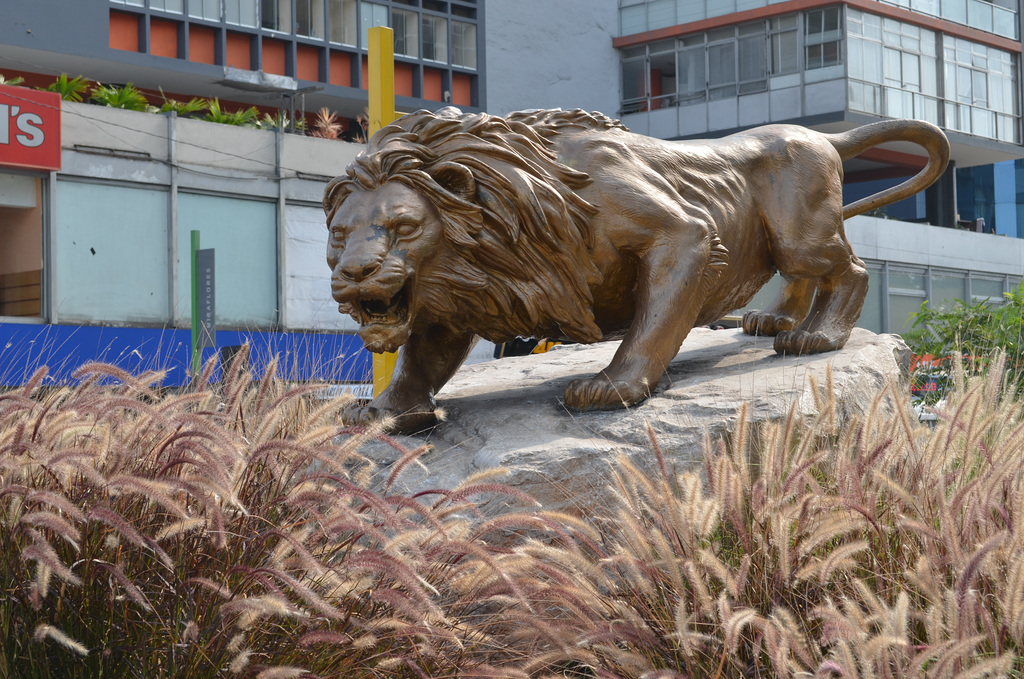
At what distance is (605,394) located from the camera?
3.88 meters

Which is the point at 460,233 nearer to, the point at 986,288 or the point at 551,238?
the point at 551,238

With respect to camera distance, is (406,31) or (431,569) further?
(406,31)

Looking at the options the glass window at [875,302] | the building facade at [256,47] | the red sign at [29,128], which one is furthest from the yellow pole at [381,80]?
the glass window at [875,302]

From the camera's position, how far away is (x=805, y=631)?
2.50 m

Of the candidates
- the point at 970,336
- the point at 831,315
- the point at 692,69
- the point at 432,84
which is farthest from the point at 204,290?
the point at 692,69

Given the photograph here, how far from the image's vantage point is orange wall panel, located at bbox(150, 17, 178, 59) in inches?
781

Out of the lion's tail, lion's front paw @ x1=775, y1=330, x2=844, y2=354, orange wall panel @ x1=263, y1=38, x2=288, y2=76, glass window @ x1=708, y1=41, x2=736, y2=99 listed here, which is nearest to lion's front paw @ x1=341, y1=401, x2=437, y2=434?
lion's front paw @ x1=775, y1=330, x2=844, y2=354

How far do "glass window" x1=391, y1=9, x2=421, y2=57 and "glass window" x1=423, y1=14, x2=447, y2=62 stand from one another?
257mm

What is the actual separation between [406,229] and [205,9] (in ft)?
59.5

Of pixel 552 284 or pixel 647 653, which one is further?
pixel 552 284

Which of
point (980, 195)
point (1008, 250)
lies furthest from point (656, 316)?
point (980, 195)

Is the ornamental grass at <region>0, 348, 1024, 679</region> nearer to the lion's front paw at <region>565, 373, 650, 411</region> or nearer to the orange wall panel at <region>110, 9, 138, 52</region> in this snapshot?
the lion's front paw at <region>565, 373, 650, 411</region>

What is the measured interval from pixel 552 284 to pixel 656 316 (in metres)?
0.38

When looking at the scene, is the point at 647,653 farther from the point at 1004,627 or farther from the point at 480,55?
the point at 480,55
